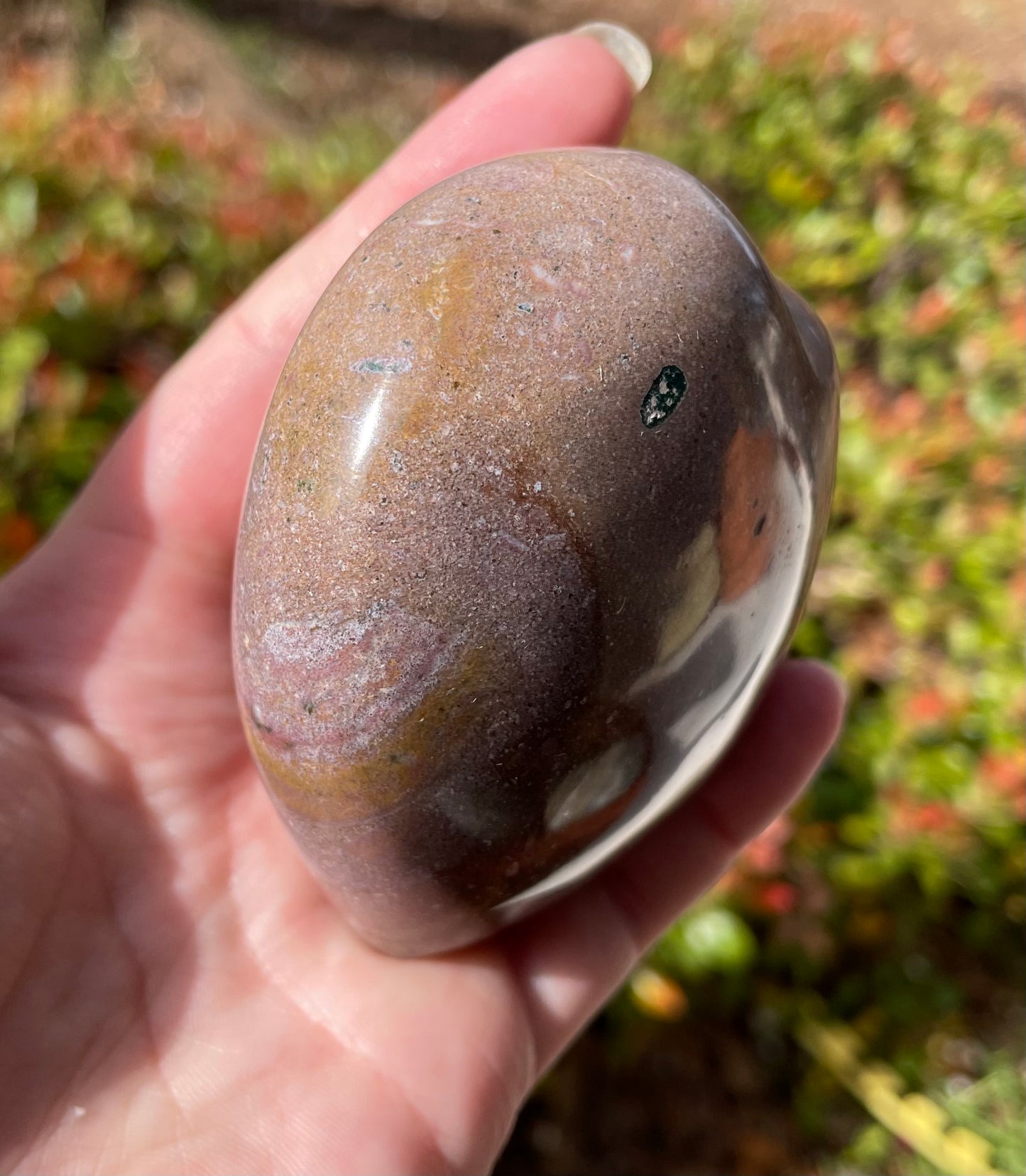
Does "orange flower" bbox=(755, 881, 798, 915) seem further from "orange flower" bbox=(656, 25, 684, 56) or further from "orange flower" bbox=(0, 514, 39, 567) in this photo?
"orange flower" bbox=(656, 25, 684, 56)

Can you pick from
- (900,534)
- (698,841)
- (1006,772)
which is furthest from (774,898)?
(900,534)

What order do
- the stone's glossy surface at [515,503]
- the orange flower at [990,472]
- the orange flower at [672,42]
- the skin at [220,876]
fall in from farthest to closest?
the orange flower at [672,42] → the orange flower at [990,472] → the skin at [220,876] → the stone's glossy surface at [515,503]

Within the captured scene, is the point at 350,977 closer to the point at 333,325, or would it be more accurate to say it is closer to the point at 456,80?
the point at 333,325

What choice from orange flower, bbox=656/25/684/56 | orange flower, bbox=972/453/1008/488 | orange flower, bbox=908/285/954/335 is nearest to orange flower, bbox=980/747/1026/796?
orange flower, bbox=972/453/1008/488

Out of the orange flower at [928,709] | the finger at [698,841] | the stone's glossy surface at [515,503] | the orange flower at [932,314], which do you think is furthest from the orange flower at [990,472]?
the stone's glossy surface at [515,503]

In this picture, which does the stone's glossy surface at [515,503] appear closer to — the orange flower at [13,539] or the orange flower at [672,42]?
the orange flower at [13,539]

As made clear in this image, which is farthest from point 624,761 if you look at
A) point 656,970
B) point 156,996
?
point 656,970

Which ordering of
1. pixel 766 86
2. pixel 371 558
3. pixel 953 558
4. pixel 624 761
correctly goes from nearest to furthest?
pixel 371 558
pixel 624 761
pixel 953 558
pixel 766 86
